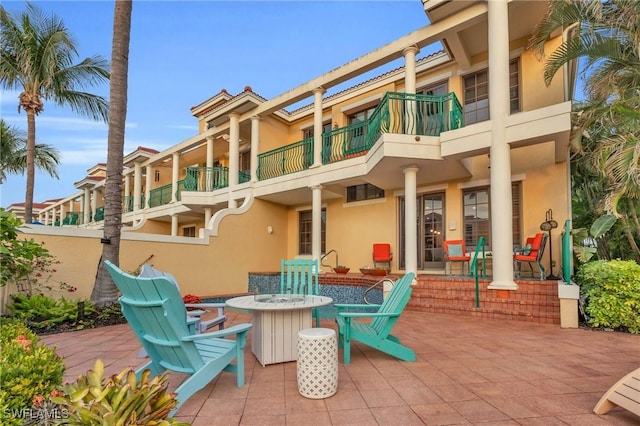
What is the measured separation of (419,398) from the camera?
2861 millimetres

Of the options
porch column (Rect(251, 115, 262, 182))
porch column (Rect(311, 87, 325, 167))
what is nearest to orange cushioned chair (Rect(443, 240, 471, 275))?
porch column (Rect(311, 87, 325, 167))

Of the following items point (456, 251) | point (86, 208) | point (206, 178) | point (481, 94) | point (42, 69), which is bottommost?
point (456, 251)

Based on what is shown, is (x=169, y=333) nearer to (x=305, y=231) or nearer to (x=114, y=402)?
(x=114, y=402)

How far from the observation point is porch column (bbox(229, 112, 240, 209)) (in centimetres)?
1202

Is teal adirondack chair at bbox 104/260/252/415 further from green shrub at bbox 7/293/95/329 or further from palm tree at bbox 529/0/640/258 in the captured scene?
palm tree at bbox 529/0/640/258

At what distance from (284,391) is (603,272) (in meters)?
5.40

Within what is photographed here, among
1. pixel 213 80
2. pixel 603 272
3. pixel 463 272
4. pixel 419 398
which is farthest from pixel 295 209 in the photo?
pixel 419 398

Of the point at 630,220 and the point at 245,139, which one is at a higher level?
the point at 245,139

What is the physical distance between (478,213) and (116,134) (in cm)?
858

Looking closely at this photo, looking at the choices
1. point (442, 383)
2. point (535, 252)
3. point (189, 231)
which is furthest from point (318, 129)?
point (189, 231)

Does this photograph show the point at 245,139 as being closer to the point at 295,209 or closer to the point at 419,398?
the point at 295,209

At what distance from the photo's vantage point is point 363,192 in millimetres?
11328

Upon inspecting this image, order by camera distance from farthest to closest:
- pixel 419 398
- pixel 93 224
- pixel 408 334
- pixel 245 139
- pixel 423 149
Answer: pixel 93 224, pixel 245 139, pixel 423 149, pixel 408 334, pixel 419 398

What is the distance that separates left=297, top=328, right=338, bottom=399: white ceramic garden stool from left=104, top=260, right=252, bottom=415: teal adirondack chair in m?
0.57
